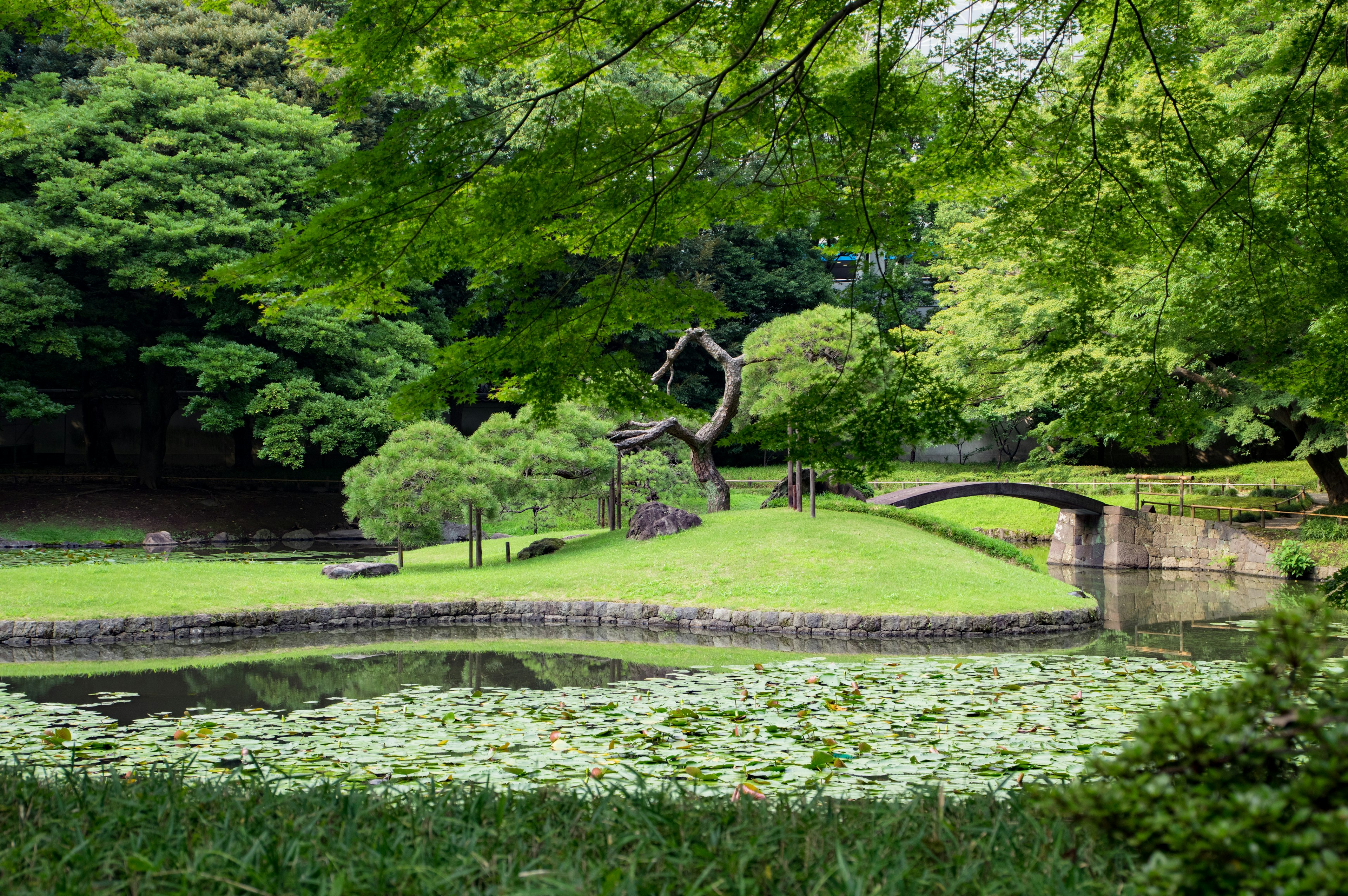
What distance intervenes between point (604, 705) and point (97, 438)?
22.8 metres

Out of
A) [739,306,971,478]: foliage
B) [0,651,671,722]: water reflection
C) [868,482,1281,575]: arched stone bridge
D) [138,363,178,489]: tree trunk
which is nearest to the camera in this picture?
[739,306,971,478]: foliage

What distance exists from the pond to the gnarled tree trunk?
665 cm

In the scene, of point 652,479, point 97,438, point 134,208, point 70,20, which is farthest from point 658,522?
point 97,438

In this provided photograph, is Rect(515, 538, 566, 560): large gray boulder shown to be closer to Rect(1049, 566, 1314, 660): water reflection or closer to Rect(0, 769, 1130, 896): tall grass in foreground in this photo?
Rect(1049, 566, 1314, 660): water reflection

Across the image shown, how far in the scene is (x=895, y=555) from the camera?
12.5m

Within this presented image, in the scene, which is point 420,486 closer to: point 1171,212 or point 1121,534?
point 1171,212

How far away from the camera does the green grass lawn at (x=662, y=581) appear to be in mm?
10336

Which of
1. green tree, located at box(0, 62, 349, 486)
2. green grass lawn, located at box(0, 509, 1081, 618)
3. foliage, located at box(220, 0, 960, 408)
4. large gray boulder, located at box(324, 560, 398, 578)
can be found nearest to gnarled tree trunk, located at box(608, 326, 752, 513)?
green grass lawn, located at box(0, 509, 1081, 618)

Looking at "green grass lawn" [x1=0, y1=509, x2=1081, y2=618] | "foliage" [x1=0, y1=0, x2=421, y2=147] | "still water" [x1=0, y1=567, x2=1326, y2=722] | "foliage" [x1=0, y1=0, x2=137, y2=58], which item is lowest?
"still water" [x1=0, y1=567, x2=1326, y2=722]

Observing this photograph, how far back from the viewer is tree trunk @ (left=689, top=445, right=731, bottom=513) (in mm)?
18109

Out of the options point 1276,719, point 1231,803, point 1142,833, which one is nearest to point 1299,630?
point 1276,719

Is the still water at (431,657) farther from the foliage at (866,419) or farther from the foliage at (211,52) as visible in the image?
the foliage at (211,52)

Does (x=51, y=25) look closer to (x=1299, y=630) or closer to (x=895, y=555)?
(x=1299, y=630)

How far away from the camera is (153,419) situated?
22500 millimetres
